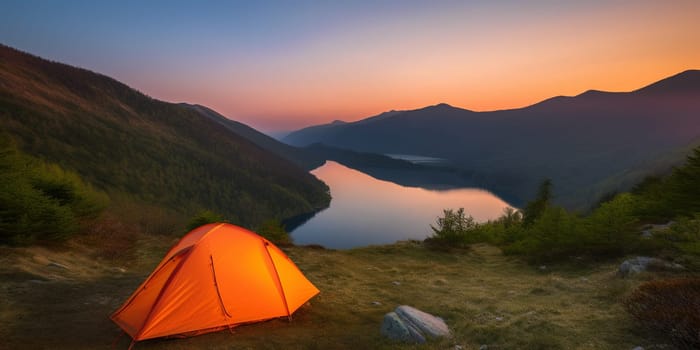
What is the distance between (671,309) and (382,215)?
128069 mm

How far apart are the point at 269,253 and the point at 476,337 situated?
675 cm

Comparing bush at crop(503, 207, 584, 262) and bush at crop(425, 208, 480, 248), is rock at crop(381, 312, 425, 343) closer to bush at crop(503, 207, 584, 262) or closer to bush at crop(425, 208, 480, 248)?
bush at crop(503, 207, 584, 262)

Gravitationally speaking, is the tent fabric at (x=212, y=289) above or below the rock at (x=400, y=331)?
above

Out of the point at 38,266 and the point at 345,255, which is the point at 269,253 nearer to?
the point at 38,266

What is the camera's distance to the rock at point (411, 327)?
8.73 metres

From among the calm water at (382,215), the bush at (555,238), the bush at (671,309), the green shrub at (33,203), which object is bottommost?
the calm water at (382,215)

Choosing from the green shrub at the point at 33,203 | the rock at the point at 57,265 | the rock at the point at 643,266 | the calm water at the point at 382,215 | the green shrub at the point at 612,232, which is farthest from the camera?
the calm water at the point at 382,215

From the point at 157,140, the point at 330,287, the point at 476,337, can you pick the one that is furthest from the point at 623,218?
the point at 157,140

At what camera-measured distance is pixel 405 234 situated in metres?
104

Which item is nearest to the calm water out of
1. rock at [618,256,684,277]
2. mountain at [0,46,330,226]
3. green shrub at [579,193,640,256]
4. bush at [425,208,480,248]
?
mountain at [0,46,330,226]

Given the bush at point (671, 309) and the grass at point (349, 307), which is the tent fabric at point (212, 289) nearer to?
the grass at point (349, 307)

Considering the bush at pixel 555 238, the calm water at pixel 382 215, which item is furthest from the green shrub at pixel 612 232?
the calm water at pixel 382 215

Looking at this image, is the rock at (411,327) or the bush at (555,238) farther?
the bush at (555,238)

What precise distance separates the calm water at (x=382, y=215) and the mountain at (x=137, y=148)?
674 inches
